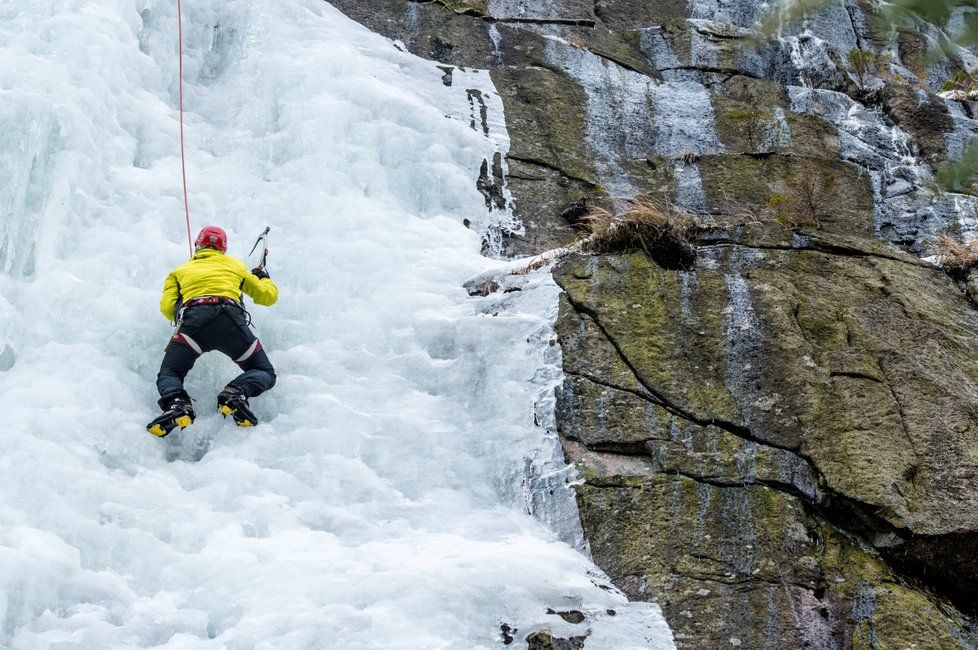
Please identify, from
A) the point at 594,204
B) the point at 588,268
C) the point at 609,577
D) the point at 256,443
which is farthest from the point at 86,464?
the point at 594,204

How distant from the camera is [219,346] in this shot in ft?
21.1

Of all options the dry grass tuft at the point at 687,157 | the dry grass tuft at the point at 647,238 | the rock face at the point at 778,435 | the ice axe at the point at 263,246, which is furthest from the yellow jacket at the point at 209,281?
the dry grass tuft at the point at 687,157

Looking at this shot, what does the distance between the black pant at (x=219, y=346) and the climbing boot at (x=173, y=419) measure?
145mm

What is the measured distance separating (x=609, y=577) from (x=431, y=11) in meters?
8.40

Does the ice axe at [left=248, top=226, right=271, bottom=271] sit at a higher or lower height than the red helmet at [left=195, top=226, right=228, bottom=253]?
lower

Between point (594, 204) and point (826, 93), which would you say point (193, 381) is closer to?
point (594, 204)

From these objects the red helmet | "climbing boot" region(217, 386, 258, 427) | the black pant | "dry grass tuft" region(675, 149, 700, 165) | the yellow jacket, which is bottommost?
"climbing boot" region(217, 386, 258, 427)

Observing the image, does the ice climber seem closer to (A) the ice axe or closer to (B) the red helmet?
(B) the red helmet

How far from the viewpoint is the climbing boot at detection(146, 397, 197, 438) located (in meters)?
5.97

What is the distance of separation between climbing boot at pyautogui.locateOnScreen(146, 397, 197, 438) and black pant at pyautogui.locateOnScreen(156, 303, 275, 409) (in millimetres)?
145

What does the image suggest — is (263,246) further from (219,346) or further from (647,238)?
(647,238)

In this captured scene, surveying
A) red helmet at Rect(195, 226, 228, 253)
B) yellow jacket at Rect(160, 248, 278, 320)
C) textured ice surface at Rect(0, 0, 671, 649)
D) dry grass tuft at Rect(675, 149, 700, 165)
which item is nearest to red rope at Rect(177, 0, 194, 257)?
textured ice surface at Rect(0, 0, 671, 649)

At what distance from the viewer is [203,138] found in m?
9.21

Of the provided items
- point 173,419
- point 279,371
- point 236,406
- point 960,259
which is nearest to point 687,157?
point 960,259
